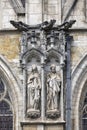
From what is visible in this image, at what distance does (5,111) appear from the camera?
16.8m

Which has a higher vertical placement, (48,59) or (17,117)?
(48,59)

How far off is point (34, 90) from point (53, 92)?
463mm

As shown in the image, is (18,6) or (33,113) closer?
(33,113)

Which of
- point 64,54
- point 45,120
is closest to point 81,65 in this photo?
point 64,54

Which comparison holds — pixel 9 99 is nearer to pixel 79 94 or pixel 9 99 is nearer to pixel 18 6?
pixel 79 94

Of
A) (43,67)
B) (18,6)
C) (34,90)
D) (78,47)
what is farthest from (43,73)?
(18,6)

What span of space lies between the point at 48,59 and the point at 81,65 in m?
0.83

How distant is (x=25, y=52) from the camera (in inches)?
652

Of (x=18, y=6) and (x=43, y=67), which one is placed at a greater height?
(x=18, y=6)

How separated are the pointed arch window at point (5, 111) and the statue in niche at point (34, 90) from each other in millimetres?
718

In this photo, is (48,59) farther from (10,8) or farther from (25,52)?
(10,8)

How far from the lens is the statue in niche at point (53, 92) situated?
16250 mm

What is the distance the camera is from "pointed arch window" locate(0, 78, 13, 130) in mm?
16750

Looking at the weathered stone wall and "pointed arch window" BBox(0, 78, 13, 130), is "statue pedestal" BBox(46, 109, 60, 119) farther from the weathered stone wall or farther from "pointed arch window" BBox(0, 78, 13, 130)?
the weathered stone wall
